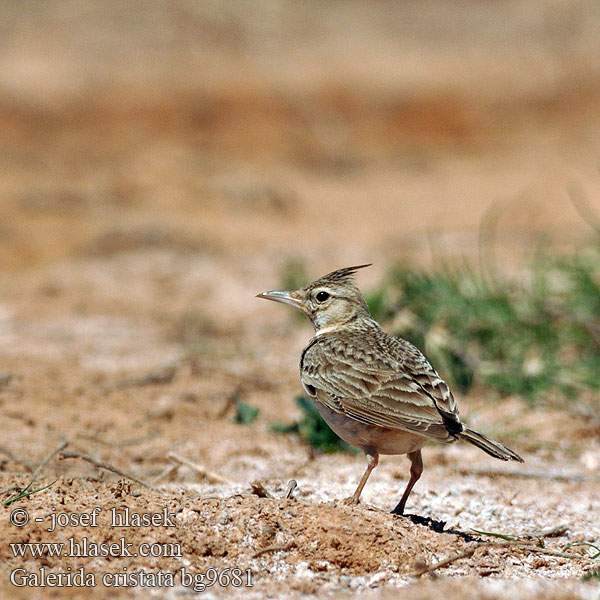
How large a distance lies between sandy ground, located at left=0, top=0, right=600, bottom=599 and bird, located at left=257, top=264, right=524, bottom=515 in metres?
0.29

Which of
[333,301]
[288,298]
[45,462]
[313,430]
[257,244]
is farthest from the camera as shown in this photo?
[257,244]

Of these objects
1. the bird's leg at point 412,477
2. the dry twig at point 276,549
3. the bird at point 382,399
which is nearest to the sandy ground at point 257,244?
the dry twig at point 276,549

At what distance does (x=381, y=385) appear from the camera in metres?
3.66

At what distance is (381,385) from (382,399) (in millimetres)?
84

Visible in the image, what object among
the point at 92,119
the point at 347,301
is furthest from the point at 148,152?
the point at 347,301

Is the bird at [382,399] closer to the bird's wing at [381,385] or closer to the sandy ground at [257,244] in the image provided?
the bird's wing at [381,385]

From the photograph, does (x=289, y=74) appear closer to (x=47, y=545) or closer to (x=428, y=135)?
(x=428, y=135)

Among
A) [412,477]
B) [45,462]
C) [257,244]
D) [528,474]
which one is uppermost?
[412,477]

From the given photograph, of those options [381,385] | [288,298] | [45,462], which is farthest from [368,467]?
[45,462]

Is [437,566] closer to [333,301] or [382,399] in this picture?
[382,399]

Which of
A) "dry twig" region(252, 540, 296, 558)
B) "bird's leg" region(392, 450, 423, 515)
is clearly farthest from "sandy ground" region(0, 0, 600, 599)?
"bird's leg" region(392, 450, 423, 515)

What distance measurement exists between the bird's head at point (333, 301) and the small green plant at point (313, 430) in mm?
702

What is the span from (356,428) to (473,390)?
2.58 metres

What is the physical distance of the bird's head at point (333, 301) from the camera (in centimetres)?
440
